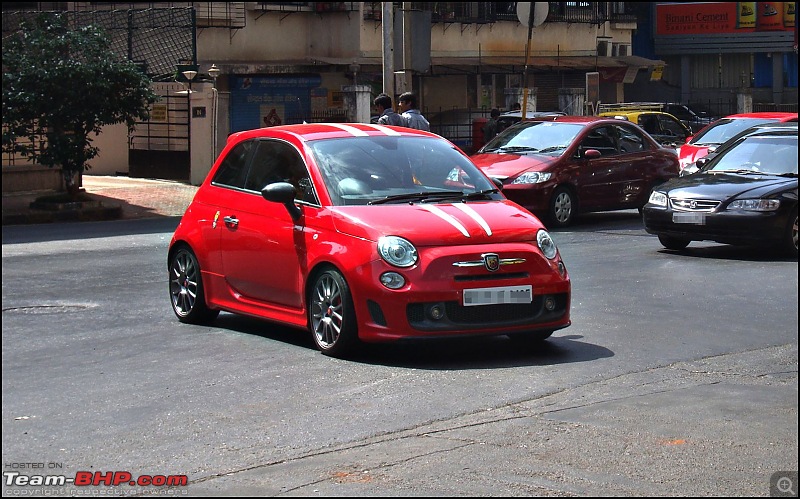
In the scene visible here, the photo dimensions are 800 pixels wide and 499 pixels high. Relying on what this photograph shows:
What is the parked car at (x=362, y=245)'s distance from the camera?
8.83 metres

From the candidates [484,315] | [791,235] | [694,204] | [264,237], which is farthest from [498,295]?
[791,235]

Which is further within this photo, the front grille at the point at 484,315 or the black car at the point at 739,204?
the black car at the point at 739,204

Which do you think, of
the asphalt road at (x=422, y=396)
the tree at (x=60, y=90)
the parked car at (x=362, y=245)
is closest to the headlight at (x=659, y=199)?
the asphalt road at (x=422, y=396)

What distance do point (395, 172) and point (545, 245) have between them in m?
1.27

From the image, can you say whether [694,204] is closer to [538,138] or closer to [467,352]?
[538,138]

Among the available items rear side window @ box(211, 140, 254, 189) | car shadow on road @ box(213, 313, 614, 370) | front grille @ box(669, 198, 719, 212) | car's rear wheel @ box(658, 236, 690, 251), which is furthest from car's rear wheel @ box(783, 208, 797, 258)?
rear side window @ box(211, 140, 254, 189)

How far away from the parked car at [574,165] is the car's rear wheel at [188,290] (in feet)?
26.8

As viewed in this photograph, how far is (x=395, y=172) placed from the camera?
980 cm

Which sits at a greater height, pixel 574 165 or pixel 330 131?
pixel 330 131

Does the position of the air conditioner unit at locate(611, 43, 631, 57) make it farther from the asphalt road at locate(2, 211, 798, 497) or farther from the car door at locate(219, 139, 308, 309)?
the car door at locate(219, 139, 308, 309)

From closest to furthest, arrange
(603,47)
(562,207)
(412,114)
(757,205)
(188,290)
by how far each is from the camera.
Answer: (188,290)
(757,205)
(412,114)
(562,207)
(603,47)

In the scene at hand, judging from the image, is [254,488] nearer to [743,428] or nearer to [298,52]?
[743,428]

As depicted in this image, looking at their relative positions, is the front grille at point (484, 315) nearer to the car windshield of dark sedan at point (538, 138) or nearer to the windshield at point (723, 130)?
the car windshield of dark sedan at point (538, 138)

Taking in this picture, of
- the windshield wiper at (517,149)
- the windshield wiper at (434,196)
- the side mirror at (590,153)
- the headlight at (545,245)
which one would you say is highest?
the windshield wiper at (517,149)
